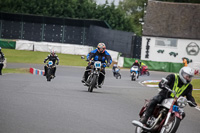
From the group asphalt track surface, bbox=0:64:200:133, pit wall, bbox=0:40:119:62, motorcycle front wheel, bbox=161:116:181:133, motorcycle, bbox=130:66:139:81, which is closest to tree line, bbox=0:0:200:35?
pit wall, bbox=0:40:119:62

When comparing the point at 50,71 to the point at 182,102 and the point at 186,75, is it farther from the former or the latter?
the point at 182,102

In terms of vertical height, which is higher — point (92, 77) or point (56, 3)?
point (56, 3)

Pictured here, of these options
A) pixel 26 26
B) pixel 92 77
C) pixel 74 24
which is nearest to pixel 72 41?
pixel 74 24

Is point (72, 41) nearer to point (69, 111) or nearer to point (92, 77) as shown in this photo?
point (92, 77)

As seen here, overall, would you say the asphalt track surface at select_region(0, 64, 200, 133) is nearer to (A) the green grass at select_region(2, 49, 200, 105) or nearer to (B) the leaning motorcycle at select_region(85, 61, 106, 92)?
(B) the leaning motorcycle at select_region(85, 61, 106, 92)

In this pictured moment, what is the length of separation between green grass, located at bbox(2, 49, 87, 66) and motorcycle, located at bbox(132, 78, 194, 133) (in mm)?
38613

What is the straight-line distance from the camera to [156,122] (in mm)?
8055

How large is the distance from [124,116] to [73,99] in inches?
116

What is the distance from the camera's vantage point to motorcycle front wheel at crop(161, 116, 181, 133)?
7750mm

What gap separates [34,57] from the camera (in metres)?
50.6

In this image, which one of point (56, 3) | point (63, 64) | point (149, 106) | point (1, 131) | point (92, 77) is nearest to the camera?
point (1, 131)

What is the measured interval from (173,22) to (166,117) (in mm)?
51099

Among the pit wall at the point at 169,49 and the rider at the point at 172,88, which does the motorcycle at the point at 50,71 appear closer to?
the rider at the point at 172,88

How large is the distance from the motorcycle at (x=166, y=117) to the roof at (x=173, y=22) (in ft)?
162
